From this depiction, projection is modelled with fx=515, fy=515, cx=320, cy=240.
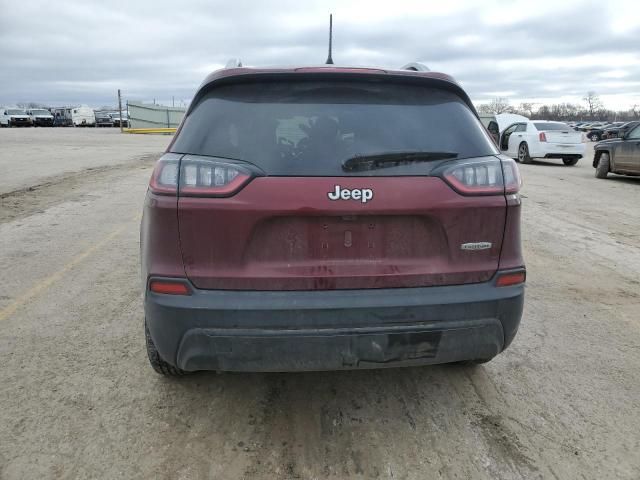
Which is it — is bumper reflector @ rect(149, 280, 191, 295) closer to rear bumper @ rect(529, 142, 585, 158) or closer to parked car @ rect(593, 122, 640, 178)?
parked car @ rect(593, 122, 640, 178)

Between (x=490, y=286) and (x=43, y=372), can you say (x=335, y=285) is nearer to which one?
(x=490, y=286)

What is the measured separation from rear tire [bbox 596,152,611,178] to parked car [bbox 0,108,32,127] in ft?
179

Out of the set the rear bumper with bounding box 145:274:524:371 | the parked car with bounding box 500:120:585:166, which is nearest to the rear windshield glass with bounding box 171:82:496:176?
the rear bumper with bounding box 145:274:524:371

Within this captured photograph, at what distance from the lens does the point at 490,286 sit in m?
2.44

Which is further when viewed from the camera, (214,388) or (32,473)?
(214,388)

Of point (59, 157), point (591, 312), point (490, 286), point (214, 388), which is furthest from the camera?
point (59, 157)

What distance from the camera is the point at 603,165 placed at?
1368cm

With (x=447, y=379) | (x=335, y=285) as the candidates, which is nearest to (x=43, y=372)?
(x=335, y=285)

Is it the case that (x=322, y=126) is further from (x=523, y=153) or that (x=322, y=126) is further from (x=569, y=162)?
(x=569, y=162)

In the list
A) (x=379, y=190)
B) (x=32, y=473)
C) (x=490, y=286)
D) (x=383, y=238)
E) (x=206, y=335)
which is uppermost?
(x=379, y=190)

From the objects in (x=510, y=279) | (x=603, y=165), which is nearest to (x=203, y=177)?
(x=510, y=279)

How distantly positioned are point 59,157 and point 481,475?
18.4 metres

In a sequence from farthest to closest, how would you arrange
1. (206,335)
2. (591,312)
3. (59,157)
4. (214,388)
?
(59,157), (591,312), (214,388), (206,335)

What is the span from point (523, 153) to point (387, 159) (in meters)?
17.8
